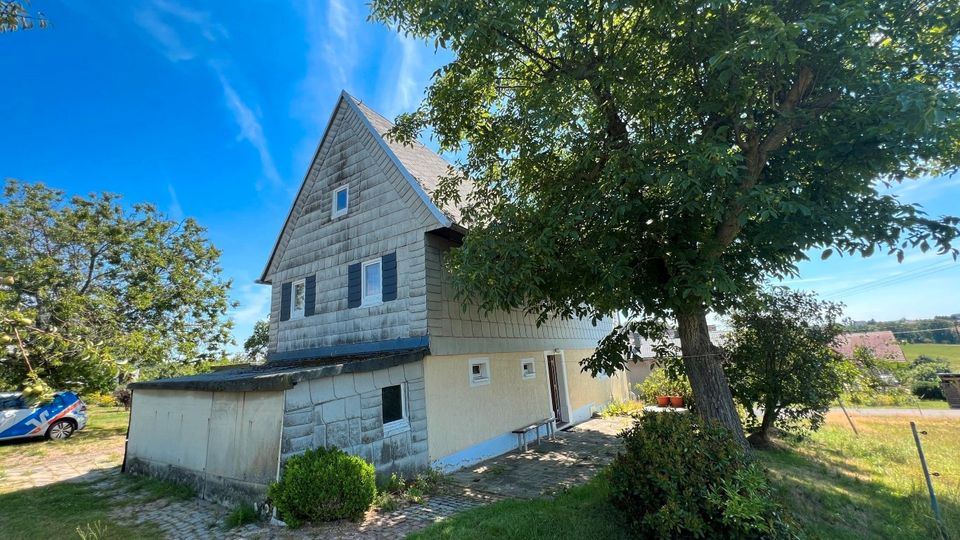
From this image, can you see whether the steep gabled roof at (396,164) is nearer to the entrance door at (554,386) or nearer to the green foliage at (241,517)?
the green foliage at (241,517)

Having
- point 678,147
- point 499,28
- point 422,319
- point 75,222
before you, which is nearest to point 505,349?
point 422,319

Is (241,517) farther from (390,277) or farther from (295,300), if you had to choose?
(295,300)

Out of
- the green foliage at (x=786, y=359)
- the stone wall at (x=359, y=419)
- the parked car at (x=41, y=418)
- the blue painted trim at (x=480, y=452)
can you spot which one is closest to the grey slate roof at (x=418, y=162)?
the stone wall at (x=359, y=419)

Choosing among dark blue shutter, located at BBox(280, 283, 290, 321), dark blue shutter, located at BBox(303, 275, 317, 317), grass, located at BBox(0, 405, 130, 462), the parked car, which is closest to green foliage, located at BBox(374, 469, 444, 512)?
dark blue shutter, located at BBox(303, 275, 317, 317)

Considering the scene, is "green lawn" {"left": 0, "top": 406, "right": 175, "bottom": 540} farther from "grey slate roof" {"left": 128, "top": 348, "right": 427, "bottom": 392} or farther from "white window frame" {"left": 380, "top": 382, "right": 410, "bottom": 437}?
"white window frame" {"left": 380, "top": 382, "right": 410, "bottom": 437}

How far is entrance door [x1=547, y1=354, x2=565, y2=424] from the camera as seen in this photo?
47.5ft

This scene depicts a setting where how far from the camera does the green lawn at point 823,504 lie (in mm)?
5809

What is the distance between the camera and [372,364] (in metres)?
8.09

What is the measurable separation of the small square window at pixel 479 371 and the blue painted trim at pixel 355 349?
1.98 meters

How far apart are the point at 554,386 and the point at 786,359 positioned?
23.1ft

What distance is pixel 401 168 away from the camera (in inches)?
419

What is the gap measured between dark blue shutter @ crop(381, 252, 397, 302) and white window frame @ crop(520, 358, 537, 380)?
4797 millimetres

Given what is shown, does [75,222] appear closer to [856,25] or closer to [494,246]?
[494,246]

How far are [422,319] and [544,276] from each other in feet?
9.83
